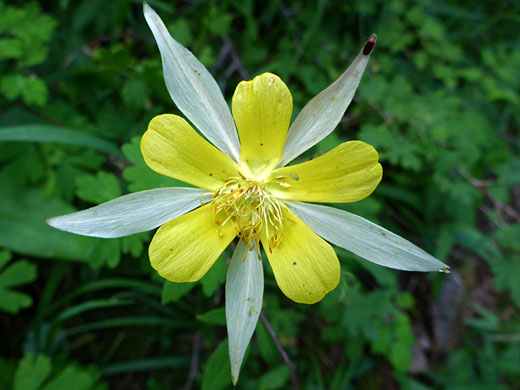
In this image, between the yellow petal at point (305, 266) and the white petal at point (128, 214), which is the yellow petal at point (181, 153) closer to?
the white petal at point (128, 214)

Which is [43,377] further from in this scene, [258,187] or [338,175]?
[338,175]

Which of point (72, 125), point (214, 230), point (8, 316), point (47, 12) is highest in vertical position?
point (47, 12)

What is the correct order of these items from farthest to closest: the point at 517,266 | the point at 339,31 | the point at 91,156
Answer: the point at 339,31, the point at 517,266, the point at 91,156

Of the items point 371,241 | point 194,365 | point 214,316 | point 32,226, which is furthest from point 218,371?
point 32,226

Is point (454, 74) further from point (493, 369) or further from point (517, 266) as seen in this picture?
point (493, 369)

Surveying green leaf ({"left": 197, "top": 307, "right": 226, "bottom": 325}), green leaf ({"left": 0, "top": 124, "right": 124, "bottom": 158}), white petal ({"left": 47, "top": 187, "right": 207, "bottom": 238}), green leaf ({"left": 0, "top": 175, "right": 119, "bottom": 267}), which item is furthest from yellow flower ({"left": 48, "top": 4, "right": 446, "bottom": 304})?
green leaf ({"left": 0, "top": 175, "right": 119, "bottom": 267})

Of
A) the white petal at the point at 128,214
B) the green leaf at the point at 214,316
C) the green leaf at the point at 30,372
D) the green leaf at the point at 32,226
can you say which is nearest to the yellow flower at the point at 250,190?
the white petal at the point at 128,214

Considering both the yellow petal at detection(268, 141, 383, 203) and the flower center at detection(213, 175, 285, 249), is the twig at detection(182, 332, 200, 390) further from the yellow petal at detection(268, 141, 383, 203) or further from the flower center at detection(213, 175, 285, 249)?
the yellow petal at detection(268, 141, 383, 203)

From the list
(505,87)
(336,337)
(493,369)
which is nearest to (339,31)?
(505,87)
